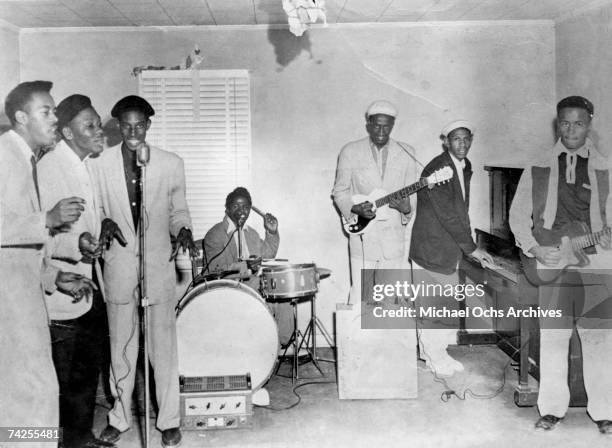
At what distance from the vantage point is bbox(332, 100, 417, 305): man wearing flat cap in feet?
14.5

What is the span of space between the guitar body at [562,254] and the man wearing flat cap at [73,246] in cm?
275

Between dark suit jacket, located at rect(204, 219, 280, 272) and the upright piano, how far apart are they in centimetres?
166

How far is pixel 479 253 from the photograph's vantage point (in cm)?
462

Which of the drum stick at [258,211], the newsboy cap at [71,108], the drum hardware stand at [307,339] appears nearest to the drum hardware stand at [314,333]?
the drum hardware stand at [307,339]

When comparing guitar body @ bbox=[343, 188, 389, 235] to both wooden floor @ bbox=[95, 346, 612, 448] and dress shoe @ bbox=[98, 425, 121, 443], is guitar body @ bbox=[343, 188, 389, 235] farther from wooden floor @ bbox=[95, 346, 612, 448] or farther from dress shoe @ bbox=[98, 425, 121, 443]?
dress shoe @ bbox=[98, 425, 121, 443]

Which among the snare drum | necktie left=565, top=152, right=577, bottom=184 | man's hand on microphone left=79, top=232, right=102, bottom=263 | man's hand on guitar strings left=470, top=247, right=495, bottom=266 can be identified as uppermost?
necktie left=565, top=152, right=577, bottom=184

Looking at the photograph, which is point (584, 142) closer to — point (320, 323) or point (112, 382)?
point (320, 323)

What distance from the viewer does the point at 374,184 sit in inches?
176

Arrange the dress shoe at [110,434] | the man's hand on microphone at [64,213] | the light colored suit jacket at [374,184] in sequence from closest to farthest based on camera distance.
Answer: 1. the man's hand on microphone at [64,213]
2. the dress shoe at [110,434]
3. the light colored suit jacket at [374,184]

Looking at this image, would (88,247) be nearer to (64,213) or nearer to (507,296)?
(64,213)

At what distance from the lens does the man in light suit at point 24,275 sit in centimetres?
312

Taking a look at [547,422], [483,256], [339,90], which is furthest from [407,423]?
[339,90]

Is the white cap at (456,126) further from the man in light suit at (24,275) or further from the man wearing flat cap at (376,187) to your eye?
the man in light suit at (24,275)

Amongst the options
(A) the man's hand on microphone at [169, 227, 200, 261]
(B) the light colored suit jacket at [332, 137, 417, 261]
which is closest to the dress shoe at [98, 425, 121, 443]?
(A) the man's hand on microphone at [169, 227, 200, 261]
